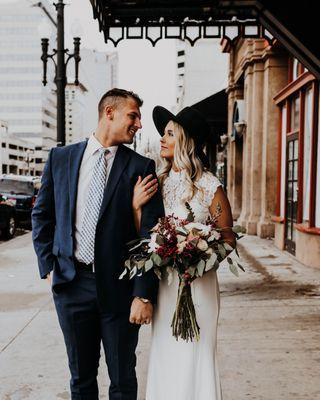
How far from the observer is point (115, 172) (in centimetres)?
315

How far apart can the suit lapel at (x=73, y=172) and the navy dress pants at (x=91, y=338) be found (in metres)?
0.39

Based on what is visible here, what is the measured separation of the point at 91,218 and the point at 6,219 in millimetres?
14753

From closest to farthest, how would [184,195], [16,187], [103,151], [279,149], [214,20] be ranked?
[103,151], [184,195], [214,20], [279,149], [16,187]

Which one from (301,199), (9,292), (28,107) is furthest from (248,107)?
(28,107)

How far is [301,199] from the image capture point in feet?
36.6

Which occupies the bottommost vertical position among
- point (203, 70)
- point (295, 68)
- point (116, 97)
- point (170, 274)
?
point (170, 274)

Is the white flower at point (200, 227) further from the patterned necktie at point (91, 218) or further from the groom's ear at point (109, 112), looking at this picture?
the groom's ear at point (109, 112)

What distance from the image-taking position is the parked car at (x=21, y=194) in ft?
68.1

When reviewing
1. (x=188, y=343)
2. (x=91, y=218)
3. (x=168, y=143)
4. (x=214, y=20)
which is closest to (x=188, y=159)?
(x=168, y=143)

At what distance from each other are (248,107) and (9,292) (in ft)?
36.6

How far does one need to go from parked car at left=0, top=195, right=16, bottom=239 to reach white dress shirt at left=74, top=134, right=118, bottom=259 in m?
14.1

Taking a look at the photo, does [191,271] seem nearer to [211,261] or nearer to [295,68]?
[211,261]

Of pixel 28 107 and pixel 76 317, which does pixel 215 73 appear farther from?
pixel 28 107

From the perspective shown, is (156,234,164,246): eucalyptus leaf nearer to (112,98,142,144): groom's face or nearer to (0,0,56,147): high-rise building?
(112,98,142,144): groom's face
